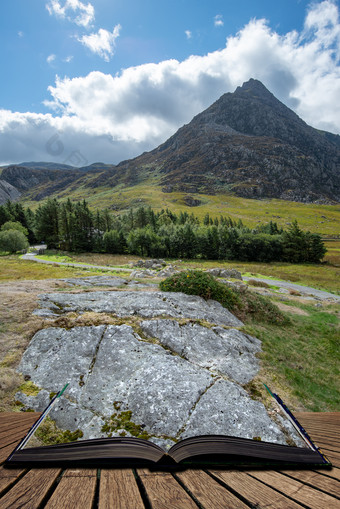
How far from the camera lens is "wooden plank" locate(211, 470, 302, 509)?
1811 millimetres

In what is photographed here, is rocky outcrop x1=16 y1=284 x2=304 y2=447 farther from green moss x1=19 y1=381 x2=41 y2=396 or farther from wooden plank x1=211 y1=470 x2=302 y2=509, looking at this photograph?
wooden plank x1=211 y1=470 x2=302 y2=509

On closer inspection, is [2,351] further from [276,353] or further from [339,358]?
[339,358]

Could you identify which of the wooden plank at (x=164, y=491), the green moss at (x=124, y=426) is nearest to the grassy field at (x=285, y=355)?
the green moss at (x=124, y=426)

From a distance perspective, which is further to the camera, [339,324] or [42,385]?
[339,324]

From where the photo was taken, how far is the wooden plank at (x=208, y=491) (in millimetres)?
1816

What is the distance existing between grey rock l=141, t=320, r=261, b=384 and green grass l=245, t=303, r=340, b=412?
38.2 inches

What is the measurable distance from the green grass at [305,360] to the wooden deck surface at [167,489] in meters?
7.90

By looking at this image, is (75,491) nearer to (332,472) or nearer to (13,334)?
(332,472)

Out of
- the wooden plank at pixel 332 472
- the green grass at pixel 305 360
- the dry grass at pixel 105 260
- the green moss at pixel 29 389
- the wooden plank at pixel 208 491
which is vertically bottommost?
the dry grass at pixel 105 260

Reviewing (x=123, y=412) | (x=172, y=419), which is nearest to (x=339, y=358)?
(x=172, y=419)

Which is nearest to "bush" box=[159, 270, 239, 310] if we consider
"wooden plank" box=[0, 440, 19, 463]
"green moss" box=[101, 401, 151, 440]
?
"green moss" box=[101, 401, 151, 440]

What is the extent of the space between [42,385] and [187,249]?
275 ft

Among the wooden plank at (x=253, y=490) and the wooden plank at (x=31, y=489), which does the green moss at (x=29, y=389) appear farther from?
the wooden plank at (x=253, y=490)

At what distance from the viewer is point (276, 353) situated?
1198cm
